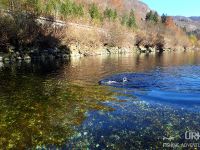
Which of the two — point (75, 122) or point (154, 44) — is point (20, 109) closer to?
point (75, 122)

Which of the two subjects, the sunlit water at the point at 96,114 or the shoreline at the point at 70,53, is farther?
the shoreline at the point at 70,53

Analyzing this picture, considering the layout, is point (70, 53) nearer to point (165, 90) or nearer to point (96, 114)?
point (165, 90)

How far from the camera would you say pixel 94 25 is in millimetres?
113750

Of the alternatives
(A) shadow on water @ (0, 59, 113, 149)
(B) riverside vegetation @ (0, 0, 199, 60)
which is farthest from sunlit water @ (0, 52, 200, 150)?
(B) riverside vegetation @ (0, 0, 199, 60)

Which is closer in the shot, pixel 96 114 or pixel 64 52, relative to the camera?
pixel 96 114

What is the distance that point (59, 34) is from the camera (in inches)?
3324

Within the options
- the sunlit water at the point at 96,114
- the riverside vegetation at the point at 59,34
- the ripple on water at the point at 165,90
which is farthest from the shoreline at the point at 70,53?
the ripple on water at the point at 165,90

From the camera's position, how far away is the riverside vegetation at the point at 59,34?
2616 inches

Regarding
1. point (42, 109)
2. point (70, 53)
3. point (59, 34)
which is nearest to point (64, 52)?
point (70, 53)

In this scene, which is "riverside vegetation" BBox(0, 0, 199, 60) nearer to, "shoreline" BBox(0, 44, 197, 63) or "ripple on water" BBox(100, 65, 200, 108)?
"shoreline" BBox(0, 44, 197, 63)

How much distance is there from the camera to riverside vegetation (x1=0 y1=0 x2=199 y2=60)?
66438 mm

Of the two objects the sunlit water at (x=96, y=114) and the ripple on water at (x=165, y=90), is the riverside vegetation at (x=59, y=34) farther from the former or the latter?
the sunlit water at (x=96, y=114)

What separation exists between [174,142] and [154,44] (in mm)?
131984

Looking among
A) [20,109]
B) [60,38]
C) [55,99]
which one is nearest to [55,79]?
[55,99]
